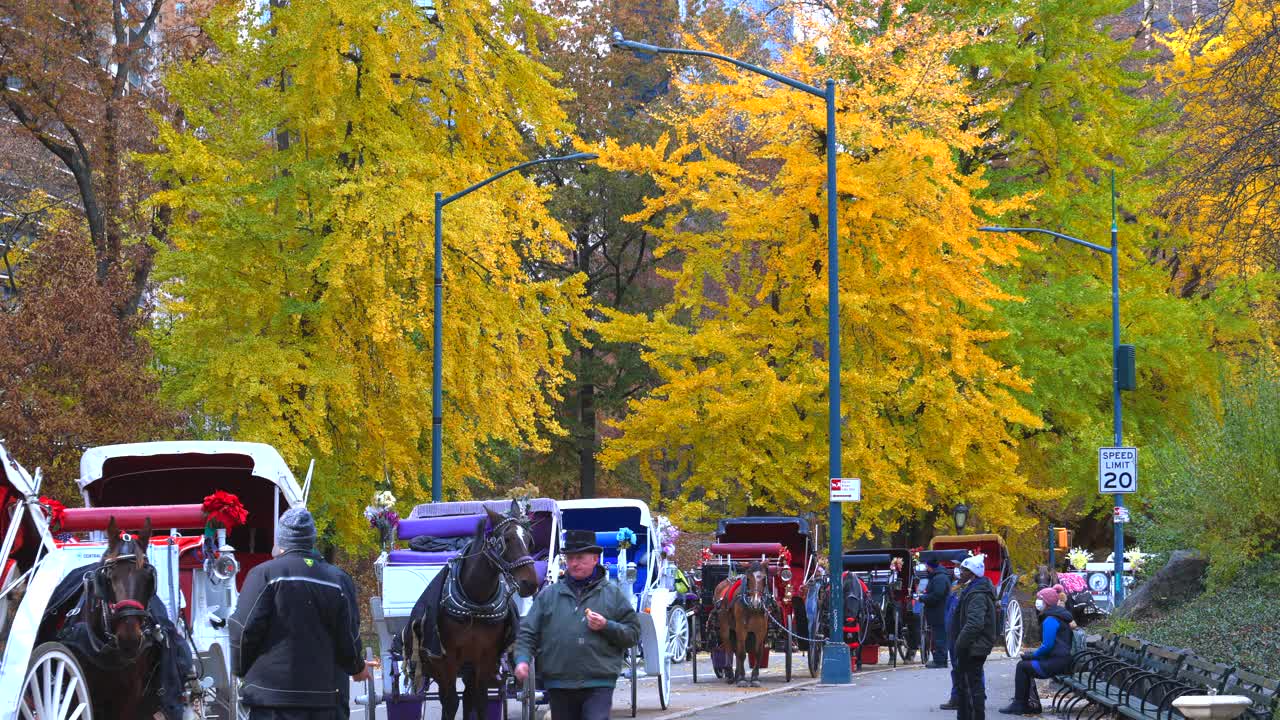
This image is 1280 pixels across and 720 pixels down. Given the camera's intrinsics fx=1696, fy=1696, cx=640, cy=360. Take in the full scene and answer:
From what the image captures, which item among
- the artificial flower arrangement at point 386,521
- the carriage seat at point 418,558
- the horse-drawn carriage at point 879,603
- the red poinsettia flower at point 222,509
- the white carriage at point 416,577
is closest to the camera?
the red poinsettia flower at point 222,509

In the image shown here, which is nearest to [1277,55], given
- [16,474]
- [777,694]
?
[777,694]

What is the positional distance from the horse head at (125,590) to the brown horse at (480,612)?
2765 millimetres

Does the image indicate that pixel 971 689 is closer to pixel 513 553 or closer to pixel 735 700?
pixel 513 553

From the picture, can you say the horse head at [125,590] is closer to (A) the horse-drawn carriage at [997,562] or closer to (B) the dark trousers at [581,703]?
(B) the dark trousers at [581,703]

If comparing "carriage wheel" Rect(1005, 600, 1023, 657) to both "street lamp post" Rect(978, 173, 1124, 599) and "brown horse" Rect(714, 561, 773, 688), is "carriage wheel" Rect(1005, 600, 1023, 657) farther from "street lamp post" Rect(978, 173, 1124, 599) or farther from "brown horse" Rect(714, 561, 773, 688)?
"brown horse" Rect(714, 561, 773, 688)

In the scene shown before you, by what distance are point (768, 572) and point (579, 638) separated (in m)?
16.0

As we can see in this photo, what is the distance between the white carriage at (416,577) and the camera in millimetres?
16047

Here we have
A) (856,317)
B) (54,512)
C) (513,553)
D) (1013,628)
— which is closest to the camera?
(54,512)

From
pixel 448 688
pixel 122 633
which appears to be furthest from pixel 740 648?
pixel 122 633

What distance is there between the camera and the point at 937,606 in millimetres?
26984

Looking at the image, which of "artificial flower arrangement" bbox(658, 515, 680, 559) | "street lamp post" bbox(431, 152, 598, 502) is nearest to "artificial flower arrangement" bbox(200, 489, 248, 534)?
"artificial flower arrangement" bbox(658, 515, 680, 559)

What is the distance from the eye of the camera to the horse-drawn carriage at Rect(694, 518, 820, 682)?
83.9 feet

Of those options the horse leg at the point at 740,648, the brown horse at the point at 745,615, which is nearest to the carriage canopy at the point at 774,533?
the brown horse at the point at 745,615

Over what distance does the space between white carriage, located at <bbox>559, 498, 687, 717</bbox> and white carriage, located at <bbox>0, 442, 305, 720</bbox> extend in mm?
4236
